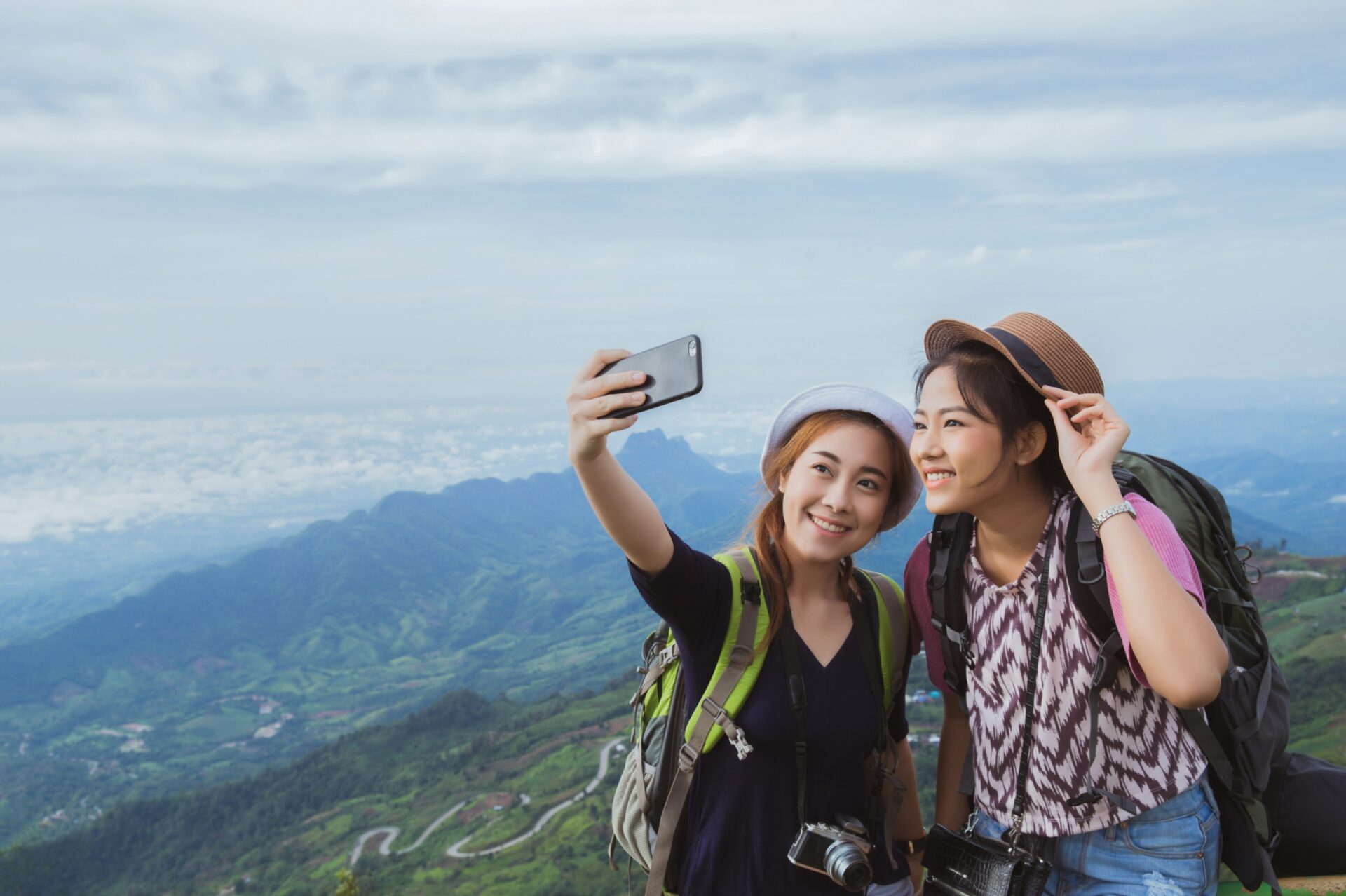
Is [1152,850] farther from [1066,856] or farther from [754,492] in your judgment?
[754,492]

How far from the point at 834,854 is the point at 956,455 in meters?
1.82

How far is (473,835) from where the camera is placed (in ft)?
405

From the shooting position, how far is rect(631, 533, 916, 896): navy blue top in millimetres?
4406

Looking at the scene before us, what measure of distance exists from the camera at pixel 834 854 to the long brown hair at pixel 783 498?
880 mm

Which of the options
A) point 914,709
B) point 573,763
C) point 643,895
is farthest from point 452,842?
point 643,895

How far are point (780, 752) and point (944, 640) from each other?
0.91m

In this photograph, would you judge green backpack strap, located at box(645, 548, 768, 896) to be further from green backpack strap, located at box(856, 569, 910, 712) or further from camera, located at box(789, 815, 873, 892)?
green backpack strap, located at box(856, 569, 910, 712)

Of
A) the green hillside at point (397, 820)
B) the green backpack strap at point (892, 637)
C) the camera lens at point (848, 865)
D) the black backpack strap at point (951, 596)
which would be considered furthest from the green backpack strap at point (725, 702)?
the green hillside at point (397, 820)

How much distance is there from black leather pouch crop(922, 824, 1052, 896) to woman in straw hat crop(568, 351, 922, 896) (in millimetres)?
280

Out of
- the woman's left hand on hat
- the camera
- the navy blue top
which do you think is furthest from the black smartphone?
the camera

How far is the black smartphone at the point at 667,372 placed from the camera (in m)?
3.63

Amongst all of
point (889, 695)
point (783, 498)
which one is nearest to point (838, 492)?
point (783, 498)

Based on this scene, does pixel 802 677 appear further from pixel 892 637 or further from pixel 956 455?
pixel 956 455

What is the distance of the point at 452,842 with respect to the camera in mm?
122688
